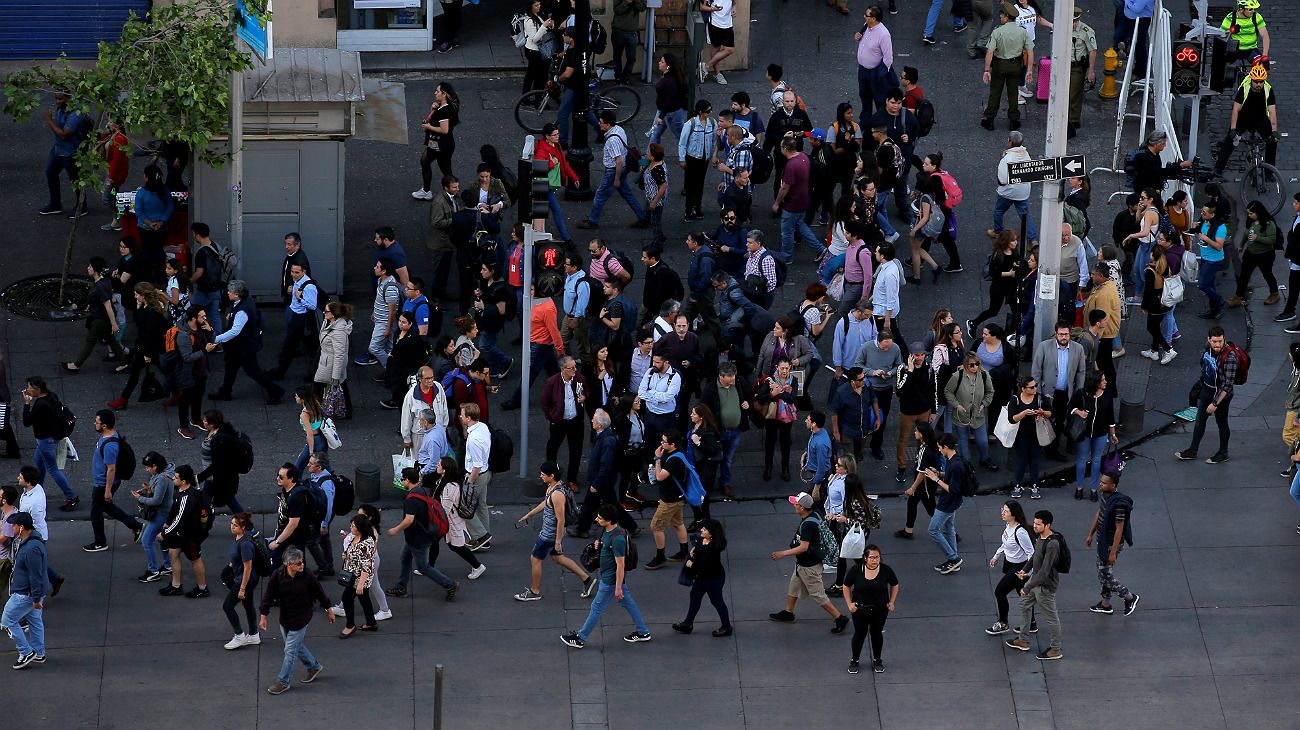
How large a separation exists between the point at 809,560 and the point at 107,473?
6167 mm

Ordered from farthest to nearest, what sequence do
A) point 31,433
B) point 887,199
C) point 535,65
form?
point 535,65
point 887,199
point 31,433

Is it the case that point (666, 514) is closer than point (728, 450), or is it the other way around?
point (666, 514)

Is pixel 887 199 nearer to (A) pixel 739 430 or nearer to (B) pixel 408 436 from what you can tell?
(A) pixel 739 430

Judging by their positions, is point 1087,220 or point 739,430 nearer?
point 739,430

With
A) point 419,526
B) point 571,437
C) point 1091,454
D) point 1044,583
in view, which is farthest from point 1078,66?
point 419,526

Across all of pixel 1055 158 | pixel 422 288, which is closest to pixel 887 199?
pixel 1055 158

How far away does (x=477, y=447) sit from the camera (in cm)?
1898

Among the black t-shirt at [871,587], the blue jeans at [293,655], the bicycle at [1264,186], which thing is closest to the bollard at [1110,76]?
the bicycle at [1264,186]

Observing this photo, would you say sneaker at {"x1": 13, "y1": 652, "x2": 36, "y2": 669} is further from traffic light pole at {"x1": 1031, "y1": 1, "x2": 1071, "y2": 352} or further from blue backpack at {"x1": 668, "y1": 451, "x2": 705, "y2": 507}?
traffic light pole at {"x1": 1031, "y1": 1, "x2": 1071, "y2": 352}

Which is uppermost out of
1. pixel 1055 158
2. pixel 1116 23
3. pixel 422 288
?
pixel 1116 23

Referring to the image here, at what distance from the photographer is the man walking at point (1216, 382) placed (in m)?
20.6

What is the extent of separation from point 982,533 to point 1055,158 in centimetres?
378

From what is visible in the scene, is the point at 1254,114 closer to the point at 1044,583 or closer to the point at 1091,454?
the point at 1091,454

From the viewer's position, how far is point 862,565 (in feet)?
56.9
